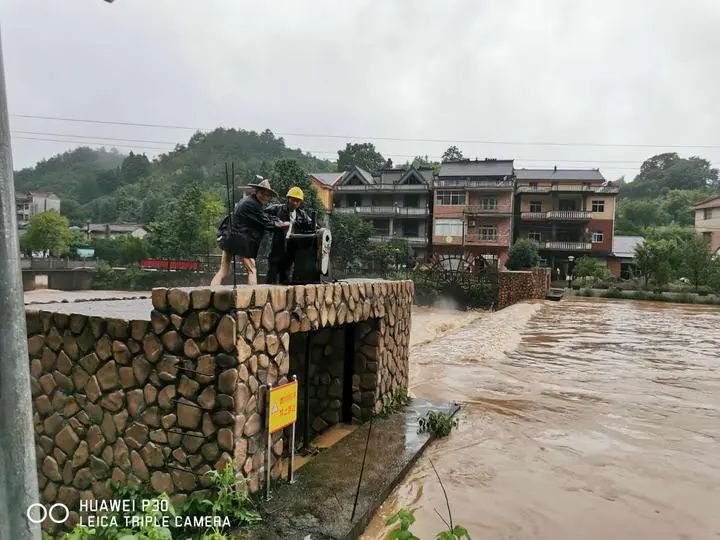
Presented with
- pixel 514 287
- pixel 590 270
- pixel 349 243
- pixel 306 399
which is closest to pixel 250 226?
pixel 306 399

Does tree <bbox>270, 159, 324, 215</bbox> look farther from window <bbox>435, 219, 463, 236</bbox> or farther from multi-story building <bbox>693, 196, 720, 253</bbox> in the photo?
multi-story building <bbox>693, 196, 720, 253</bbox>

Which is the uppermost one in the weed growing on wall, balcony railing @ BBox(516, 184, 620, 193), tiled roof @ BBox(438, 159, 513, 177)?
tiled roof @ BBox(438, 159, 513, 177)

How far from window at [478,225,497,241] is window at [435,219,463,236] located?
163 cm

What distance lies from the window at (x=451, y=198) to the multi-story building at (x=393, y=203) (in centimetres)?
116

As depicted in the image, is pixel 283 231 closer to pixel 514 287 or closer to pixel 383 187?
pixel 514 287

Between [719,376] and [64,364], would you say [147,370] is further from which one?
[719,376]

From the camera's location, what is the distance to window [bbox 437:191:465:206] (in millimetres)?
38406

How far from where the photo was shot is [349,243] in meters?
33.3

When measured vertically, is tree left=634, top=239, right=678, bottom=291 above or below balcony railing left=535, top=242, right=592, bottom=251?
below

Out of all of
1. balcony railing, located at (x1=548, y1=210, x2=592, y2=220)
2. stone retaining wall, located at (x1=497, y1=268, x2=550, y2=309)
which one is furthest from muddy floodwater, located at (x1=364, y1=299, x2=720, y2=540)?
balcony railing, located at (x1=548, y1=210, x2=592, y2=220)

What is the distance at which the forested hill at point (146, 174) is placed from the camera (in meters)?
Result: 68.2

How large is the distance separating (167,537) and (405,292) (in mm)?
4615

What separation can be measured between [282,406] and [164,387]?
879 millimetres

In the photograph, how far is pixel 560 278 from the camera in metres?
39.3
